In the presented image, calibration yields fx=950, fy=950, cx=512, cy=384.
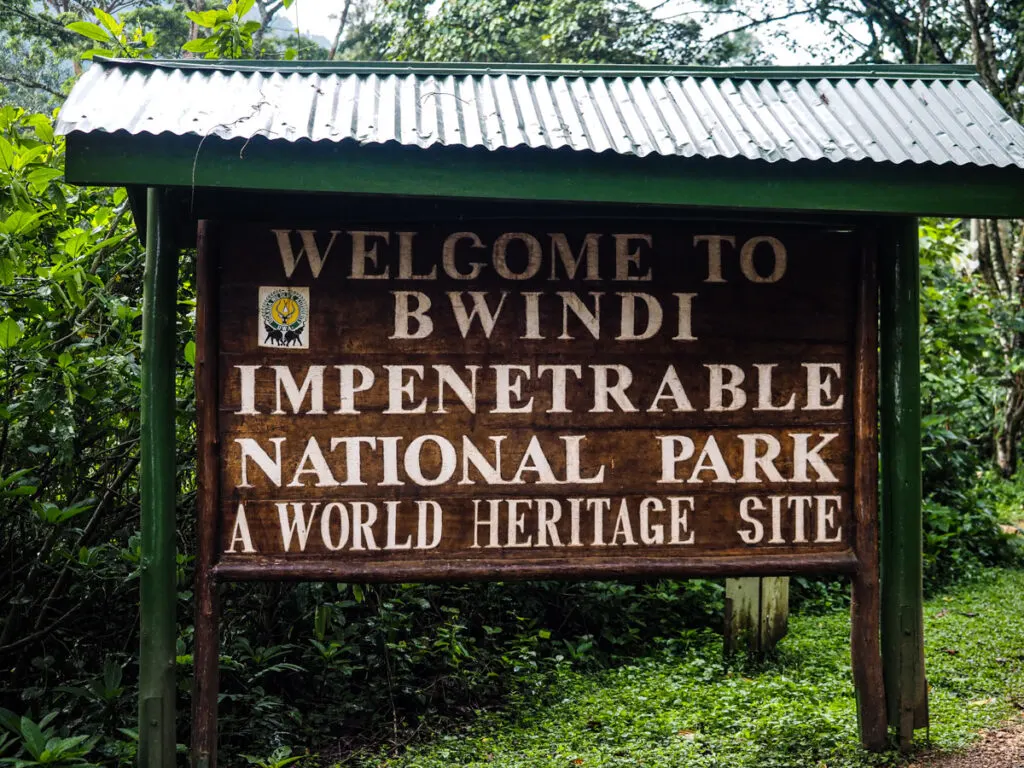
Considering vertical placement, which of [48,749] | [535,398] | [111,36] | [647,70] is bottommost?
[48,749]

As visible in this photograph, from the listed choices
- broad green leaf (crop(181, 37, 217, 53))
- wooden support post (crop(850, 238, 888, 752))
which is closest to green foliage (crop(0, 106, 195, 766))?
broad green leaf (crop(181, 37, 217, 53))

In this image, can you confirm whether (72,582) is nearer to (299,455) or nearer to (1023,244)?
(299,455)

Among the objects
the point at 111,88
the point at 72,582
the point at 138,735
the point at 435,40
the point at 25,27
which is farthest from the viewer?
the point at 25,27

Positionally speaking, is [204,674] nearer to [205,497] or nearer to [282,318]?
[205,497]

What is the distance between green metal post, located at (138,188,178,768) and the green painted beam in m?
0.61

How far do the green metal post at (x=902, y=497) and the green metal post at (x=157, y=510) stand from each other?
286cm

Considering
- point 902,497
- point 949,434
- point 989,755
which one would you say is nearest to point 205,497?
point 902,497

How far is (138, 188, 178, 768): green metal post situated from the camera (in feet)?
11.5

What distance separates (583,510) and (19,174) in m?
Answer: 2.57

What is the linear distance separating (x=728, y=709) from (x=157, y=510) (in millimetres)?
3049

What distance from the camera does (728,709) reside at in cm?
491

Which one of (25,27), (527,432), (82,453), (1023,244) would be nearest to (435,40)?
(25,27)

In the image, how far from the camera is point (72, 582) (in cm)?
460

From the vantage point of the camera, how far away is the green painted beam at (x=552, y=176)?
2.98m
